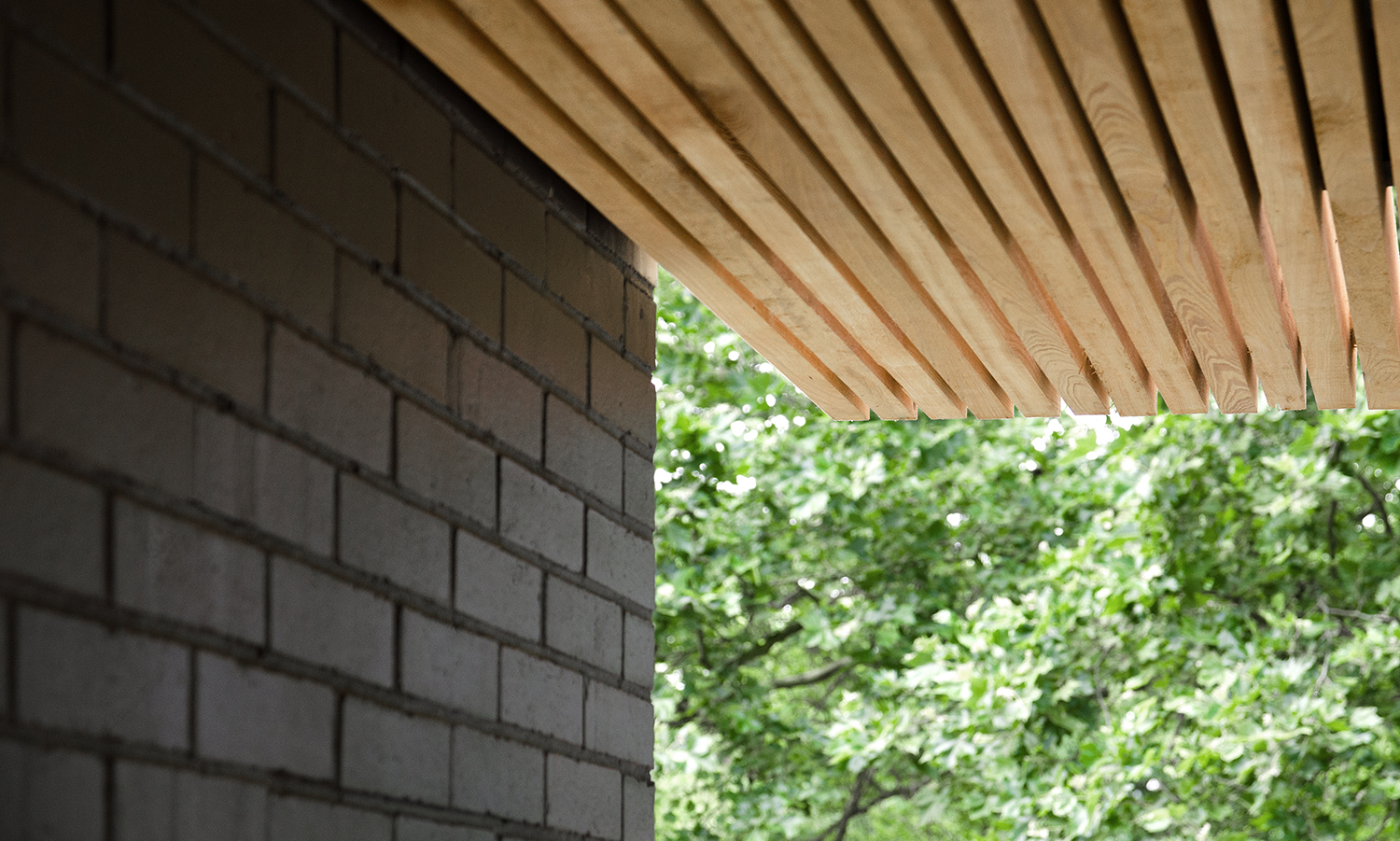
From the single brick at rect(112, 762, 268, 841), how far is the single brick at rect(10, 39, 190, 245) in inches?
21.4

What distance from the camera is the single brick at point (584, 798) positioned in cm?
244

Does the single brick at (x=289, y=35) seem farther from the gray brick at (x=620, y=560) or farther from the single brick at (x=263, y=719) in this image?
the gray brick at (x=620, y=560)

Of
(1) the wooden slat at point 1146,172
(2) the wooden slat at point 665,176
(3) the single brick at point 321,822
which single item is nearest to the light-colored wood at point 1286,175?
(1) the wooden slat at point 1146,172

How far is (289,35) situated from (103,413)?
24.5 inches

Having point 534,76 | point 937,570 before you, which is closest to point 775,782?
point 937,570

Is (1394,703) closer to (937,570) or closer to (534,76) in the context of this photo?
(937,570)

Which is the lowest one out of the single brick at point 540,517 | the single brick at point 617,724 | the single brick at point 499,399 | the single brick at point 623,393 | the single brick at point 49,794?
the single brick at point 49,794

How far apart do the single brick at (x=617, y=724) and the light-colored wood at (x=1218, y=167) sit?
1.31 m

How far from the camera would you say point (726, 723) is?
370 inches

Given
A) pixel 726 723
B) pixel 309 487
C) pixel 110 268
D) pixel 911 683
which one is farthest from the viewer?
pixel 726 723

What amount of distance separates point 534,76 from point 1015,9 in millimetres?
677

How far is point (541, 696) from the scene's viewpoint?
2416 mm

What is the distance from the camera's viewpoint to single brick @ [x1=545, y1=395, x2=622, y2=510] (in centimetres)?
254

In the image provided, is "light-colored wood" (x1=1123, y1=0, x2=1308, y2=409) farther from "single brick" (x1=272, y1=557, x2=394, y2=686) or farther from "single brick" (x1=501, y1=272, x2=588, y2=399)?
"single brick" (x1=272, y1=557, x2=394, y2=686)
